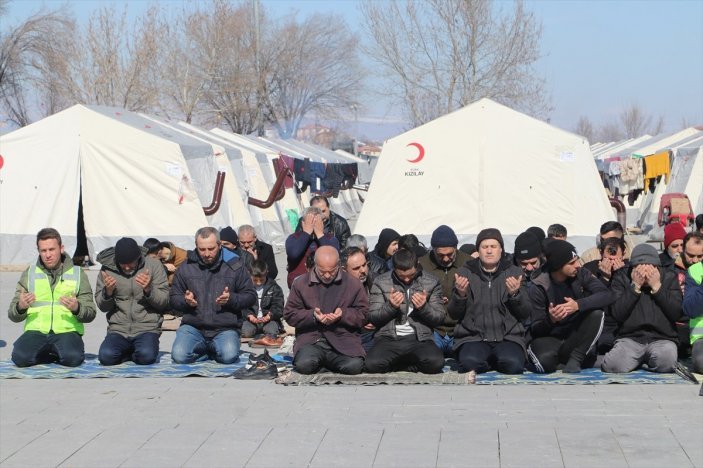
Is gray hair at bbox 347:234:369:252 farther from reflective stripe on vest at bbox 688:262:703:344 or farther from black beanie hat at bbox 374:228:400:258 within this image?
reflective stripe on vest at bbox 688:262:703:344

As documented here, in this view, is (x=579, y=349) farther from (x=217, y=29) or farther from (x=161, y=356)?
(x=217, y=29)

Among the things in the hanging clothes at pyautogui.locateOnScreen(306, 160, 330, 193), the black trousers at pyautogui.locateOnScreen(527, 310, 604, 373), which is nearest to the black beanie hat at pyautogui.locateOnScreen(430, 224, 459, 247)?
the black trousers at pyautogui.locateOnScreen(527, 310, 604, 373)

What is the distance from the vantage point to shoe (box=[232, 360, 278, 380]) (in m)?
9.60

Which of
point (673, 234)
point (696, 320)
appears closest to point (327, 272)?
point (696, 320)

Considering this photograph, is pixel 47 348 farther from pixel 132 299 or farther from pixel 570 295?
pixel 570 295

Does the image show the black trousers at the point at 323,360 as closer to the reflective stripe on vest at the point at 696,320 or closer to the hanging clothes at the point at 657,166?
the reflective stripe on vest at the point at 696,320

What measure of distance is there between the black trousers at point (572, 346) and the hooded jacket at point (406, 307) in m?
0.88

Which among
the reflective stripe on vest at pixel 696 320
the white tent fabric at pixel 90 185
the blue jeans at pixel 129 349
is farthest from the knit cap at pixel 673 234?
the white tent fabric at pixel 90 185

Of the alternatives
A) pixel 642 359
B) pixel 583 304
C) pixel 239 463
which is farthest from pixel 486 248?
pixel 239 463

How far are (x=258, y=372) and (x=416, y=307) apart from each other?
4.69 ft

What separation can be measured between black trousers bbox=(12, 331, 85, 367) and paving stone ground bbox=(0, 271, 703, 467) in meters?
0.91

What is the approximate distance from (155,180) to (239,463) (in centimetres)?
1597

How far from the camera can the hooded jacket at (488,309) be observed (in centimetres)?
966

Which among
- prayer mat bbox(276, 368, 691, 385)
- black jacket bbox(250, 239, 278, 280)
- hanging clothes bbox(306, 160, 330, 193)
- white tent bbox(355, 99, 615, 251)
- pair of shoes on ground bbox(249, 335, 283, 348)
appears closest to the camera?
prayer mat bbox(276, 368, 691, 385)
